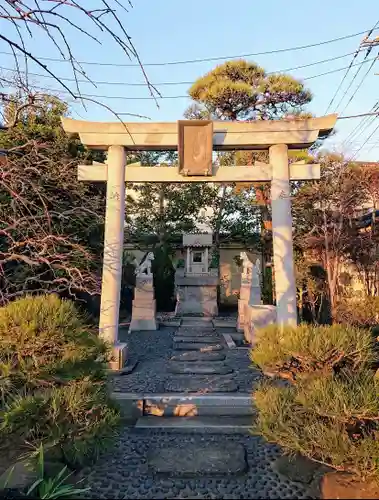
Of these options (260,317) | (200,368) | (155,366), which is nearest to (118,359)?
(155,366)

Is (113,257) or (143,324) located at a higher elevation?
(113,257)

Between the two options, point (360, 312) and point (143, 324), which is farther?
point (143, 324)

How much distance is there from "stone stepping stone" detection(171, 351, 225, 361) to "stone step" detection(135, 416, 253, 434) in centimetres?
223

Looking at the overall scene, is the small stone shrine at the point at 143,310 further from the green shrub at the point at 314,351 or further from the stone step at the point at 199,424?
the green shrub at the point at 314,351

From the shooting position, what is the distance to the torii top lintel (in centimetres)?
572

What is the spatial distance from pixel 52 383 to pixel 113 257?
3.14 metres

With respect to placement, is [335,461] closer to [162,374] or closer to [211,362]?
[162,374]

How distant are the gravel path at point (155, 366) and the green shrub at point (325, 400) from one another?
208 centimetres

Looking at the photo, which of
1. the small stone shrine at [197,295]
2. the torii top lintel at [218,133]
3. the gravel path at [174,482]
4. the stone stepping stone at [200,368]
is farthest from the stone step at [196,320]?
the gravel path at [174,482]

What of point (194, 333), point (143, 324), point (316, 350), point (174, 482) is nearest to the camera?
point (174, 482)

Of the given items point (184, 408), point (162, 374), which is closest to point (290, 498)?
point (184, 408)

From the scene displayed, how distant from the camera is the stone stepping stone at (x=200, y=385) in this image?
446 centimetres

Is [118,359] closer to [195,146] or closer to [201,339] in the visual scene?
[201,339]

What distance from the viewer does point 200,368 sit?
5.52m
